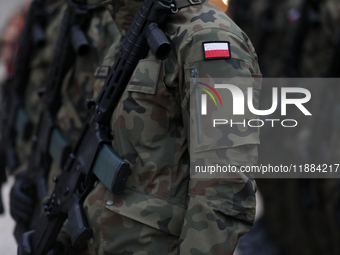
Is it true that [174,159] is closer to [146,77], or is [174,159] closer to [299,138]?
[146,77]

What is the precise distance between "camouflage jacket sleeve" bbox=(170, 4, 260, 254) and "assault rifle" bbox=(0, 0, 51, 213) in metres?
1.67

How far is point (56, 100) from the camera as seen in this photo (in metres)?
2.34

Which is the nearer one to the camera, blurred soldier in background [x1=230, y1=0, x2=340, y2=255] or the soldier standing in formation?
the soldier standing in formation

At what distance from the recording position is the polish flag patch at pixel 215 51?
124 cm

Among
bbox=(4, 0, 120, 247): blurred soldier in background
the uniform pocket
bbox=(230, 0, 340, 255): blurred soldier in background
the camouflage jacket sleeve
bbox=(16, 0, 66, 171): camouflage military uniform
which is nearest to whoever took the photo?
the camouflage jacket sleeve

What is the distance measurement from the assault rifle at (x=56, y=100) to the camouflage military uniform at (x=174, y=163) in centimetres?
72

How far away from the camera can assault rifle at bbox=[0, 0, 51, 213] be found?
274 cm

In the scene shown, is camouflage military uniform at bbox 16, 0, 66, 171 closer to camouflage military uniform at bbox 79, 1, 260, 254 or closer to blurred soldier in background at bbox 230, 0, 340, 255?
camouflage military uniform at bbox 79, 1, 260, 254

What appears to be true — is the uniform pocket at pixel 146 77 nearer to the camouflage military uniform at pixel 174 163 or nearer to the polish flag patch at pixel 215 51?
the camouflage military uniform at pixel 174 163

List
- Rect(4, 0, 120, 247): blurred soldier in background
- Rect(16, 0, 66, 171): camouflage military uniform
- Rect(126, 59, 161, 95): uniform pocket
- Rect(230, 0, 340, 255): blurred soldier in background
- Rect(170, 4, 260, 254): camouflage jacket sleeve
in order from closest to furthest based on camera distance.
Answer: Rect(170, 4, 260, 254): camouflage jacket sleeve < Rect(126, 59, 161, 95): uniform pocket < Rect(4, 0, 120, 247): blurred soldier in background < Rect(16, 0, 66, 171): camouflage military uniform < Rect(230, 0, 340, 255): blurred soldier in background

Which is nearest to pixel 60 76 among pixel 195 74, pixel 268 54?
pixel 195 74

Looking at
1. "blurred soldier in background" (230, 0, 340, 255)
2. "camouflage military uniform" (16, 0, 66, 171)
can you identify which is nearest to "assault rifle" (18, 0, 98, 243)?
"camouflage military uniform" (16, 0, 66, 171)

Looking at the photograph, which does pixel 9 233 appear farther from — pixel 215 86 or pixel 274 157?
A: pixel 215 86

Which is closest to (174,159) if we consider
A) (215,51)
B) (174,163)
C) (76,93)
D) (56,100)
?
(174,163)
